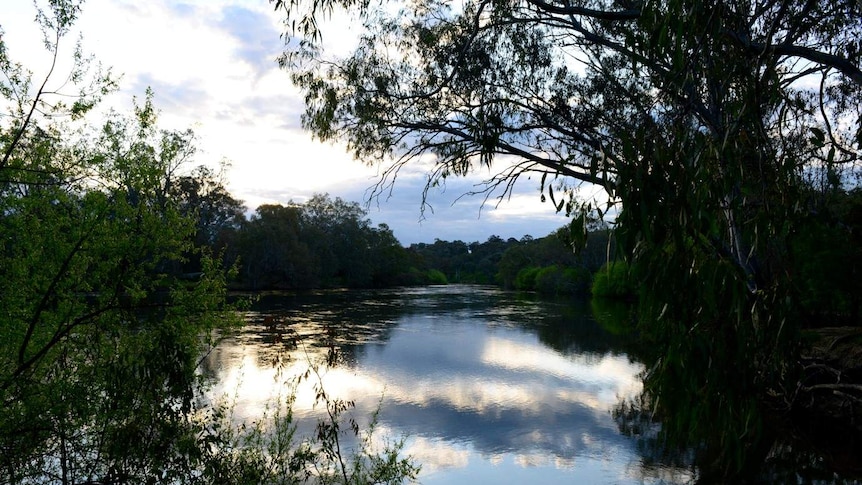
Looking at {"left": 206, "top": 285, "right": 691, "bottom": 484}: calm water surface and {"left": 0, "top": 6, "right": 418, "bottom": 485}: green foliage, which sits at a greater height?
{"left": 0, "top": 6, "right": 418, "bottom": 485}: green foliage

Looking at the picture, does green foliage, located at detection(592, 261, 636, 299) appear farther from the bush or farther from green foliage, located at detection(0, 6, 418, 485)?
green foliage, located at detection(0, 6, 418, 485)

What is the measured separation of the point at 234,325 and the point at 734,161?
3718 mm

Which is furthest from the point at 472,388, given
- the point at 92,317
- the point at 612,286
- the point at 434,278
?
the point at 434,278

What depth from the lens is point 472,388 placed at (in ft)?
A: 32.9

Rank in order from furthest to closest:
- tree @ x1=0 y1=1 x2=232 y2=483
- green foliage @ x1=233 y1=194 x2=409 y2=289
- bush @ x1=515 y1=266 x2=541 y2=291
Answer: bush @ x1=515 y1=266 x2=541 y2=291
green foliage @ x1=233 y1=194 x2=409 y2=289
tree @ x1=0 y1=1 x2=232 y2=483

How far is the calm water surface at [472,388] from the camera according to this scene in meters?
6.30

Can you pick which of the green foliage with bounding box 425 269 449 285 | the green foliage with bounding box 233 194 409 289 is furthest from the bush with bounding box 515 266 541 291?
the green foliage with bounding box 425 269 449 285

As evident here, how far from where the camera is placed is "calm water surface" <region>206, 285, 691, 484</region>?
630 cm

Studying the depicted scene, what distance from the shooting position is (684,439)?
6781mm

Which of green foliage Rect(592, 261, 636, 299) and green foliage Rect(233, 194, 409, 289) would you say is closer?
green foliage Rect(592, 261, 636, 299)

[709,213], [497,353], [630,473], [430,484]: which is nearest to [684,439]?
[630,473]

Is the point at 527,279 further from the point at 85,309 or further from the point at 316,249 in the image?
the point at 85,309

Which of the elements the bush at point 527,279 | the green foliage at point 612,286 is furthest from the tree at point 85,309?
the bush at point 527,279

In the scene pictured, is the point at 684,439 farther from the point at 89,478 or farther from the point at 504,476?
the point at 89,478
